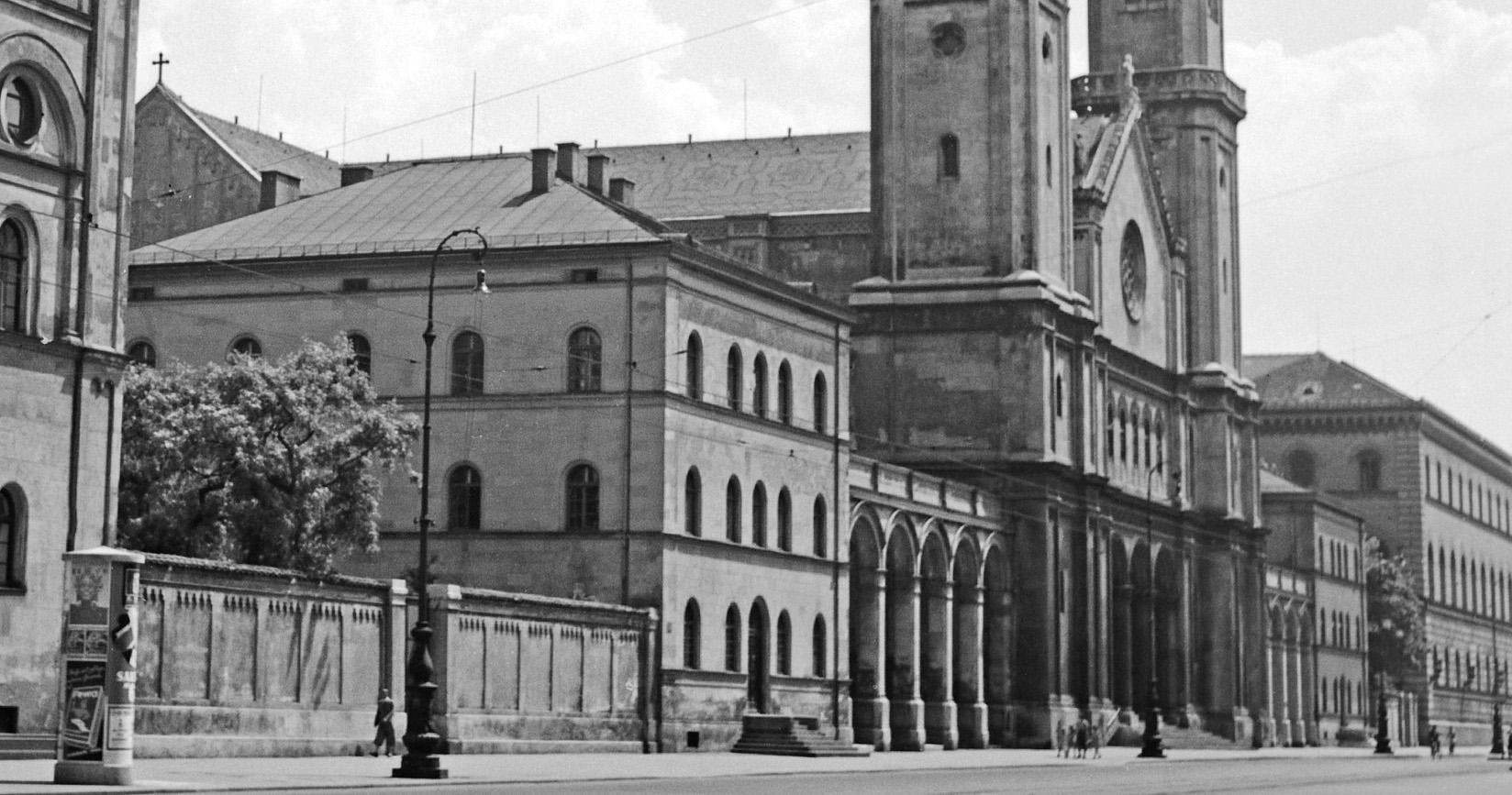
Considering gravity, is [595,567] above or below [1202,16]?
below

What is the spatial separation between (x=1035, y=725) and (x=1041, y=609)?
157 inches

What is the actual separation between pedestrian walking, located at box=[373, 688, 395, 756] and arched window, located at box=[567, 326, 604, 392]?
51.3ft

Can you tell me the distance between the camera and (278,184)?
3115 inches

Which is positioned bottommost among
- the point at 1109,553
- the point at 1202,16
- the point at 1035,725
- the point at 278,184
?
the point at 1035,725

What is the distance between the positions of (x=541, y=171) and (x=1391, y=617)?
320 feet

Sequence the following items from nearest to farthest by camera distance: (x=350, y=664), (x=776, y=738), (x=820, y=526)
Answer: (x=350, y=664) < (x=776, y=738) < (x=820, y=526)

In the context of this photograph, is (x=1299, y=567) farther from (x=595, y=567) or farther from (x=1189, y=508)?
(x=595, y=567)

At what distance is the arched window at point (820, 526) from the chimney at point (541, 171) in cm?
1200

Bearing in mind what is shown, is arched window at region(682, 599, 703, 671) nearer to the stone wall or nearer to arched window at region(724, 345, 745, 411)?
the stone wall

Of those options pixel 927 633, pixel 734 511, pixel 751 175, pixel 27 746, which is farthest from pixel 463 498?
pixel 751 175

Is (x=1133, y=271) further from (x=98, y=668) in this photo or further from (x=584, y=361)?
(x=98, y=668)

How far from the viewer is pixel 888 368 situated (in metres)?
96.9

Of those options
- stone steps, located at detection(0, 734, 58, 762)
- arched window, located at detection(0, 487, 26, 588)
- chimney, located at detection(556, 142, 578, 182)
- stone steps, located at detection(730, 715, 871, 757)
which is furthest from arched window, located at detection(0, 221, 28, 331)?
chimney, located at detection(556, 142, 578, 182)

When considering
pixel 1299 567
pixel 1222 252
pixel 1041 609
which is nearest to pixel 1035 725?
pixel 1041 609
